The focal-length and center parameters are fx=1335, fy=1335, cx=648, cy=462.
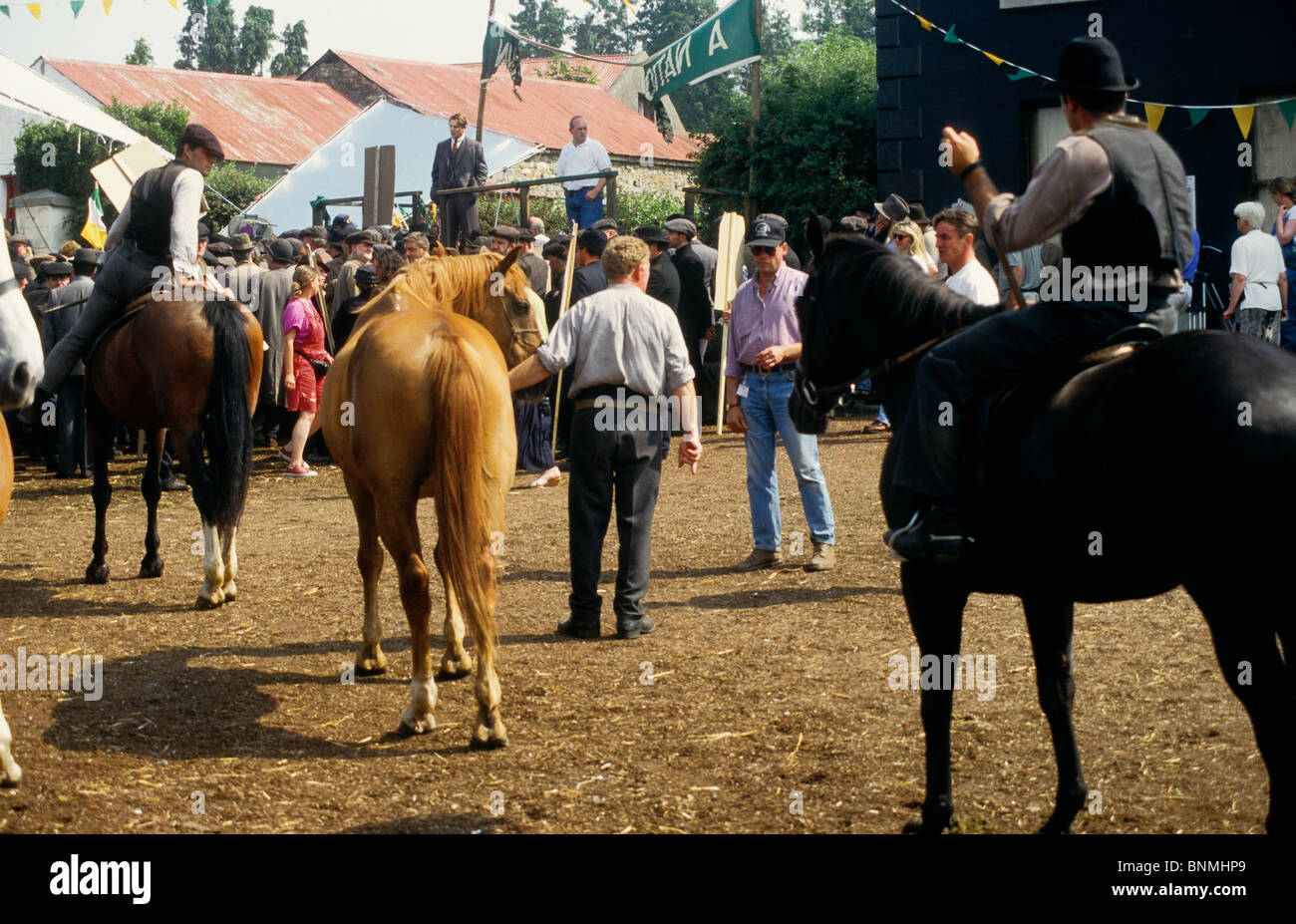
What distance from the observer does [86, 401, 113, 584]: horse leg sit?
921 cm

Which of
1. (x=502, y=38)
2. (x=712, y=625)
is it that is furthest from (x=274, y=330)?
(x=502, y=38)

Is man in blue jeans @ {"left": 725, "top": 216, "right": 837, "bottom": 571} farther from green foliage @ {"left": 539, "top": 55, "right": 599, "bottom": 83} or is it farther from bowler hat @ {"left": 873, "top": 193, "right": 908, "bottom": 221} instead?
green foliage @ {"left": 539, "top": 55, "right": 599, "bottom": 83}

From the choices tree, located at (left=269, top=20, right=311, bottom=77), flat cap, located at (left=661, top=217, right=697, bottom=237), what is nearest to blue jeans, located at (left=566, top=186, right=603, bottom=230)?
flat cap, located at (left=661, top=217, right=697, bottom=237)

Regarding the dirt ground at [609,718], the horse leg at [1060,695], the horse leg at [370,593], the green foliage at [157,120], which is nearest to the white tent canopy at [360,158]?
the green foliage at [157,120]

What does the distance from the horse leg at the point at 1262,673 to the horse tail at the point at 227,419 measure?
6.48 metres

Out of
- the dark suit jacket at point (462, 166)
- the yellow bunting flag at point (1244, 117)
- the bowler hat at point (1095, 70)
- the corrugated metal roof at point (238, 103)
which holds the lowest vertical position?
the bowler hat at point (1095, 70)

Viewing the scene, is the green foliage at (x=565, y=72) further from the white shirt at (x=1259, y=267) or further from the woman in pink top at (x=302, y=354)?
the white shirt at (x=1259, y=267)

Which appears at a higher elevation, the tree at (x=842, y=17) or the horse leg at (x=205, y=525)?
the tree at (x=842, y=17)

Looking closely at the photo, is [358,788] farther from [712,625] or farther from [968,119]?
[968,119]

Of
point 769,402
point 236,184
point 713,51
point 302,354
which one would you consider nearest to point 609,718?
point 769,402

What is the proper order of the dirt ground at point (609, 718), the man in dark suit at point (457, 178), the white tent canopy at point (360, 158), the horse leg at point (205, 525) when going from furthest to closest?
the white tent canopy at point (360, 158) < the man in dark suit at point (457, 178) < the horse leg at point (205, 525) < the dirt ground at point (609, 718)

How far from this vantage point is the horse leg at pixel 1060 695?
14.9 ft

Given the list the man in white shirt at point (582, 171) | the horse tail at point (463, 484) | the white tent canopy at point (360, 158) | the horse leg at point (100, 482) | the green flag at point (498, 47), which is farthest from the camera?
the white tent canopy at point (360, 158)

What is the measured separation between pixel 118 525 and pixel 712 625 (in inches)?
242
